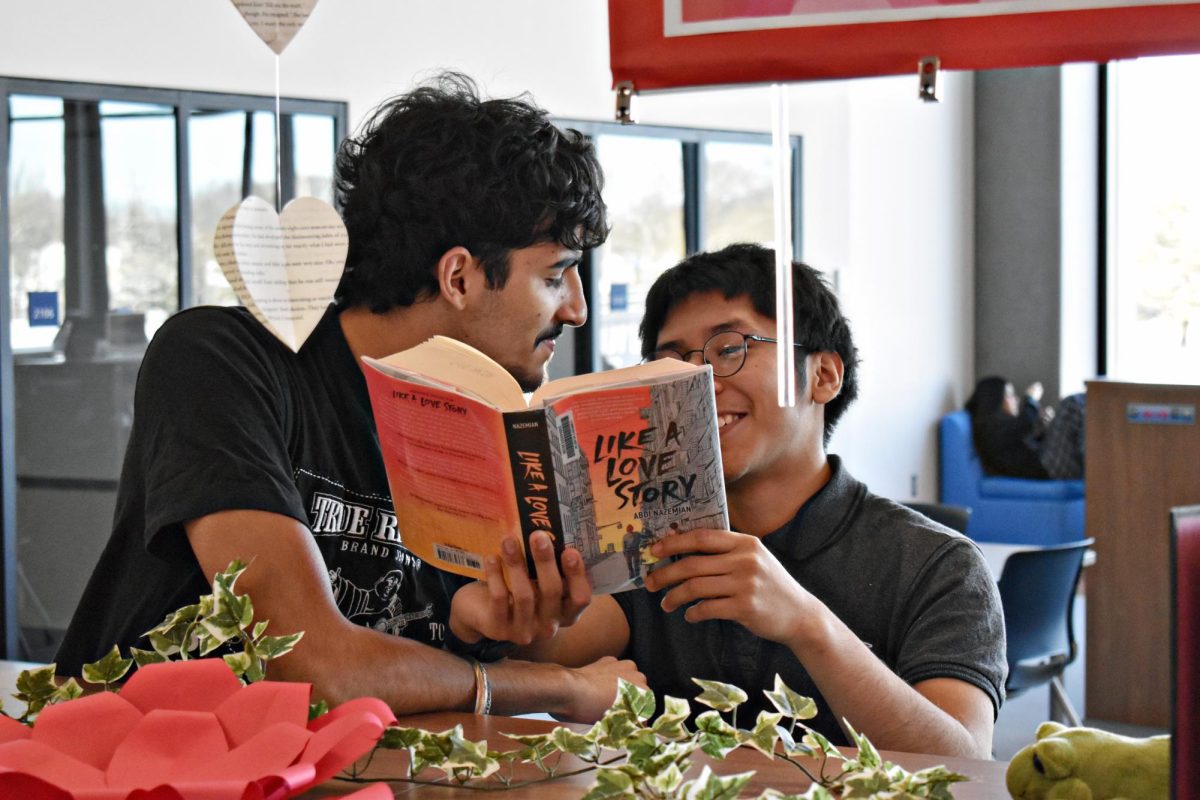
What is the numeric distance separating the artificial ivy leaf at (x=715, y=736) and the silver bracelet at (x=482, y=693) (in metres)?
0.58

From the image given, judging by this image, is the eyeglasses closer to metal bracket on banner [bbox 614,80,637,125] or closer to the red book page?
the red book page

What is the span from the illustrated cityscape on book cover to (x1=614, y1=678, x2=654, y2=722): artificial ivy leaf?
324mm

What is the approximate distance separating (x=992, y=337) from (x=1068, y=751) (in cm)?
941

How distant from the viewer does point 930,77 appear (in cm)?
118

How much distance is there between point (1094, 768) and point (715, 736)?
295 millimetres

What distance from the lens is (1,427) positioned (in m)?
4.51

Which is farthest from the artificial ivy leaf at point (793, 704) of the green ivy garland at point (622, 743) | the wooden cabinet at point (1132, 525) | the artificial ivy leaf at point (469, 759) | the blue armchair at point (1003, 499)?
the blue armchair at point (1003, 499)

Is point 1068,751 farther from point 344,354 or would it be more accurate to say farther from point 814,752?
point 344,354

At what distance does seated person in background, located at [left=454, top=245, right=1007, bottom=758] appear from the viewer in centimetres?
150

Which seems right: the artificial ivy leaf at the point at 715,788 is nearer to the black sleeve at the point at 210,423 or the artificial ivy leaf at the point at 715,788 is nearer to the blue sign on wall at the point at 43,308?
the black sleeve at the point at 210,423

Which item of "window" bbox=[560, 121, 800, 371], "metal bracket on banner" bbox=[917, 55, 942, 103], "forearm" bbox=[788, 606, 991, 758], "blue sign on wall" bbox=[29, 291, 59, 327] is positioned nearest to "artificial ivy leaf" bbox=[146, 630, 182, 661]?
"forearm" bbox=[788, 606, 991, 758]

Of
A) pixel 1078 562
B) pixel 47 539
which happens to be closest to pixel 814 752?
pixel 1078 562

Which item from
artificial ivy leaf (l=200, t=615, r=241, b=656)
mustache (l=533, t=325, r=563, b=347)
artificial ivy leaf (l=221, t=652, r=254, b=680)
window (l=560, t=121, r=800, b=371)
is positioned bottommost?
artificial ivy leaf (l=221, t=652, r=254, b=680)

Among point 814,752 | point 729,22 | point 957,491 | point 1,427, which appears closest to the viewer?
point 814,752
